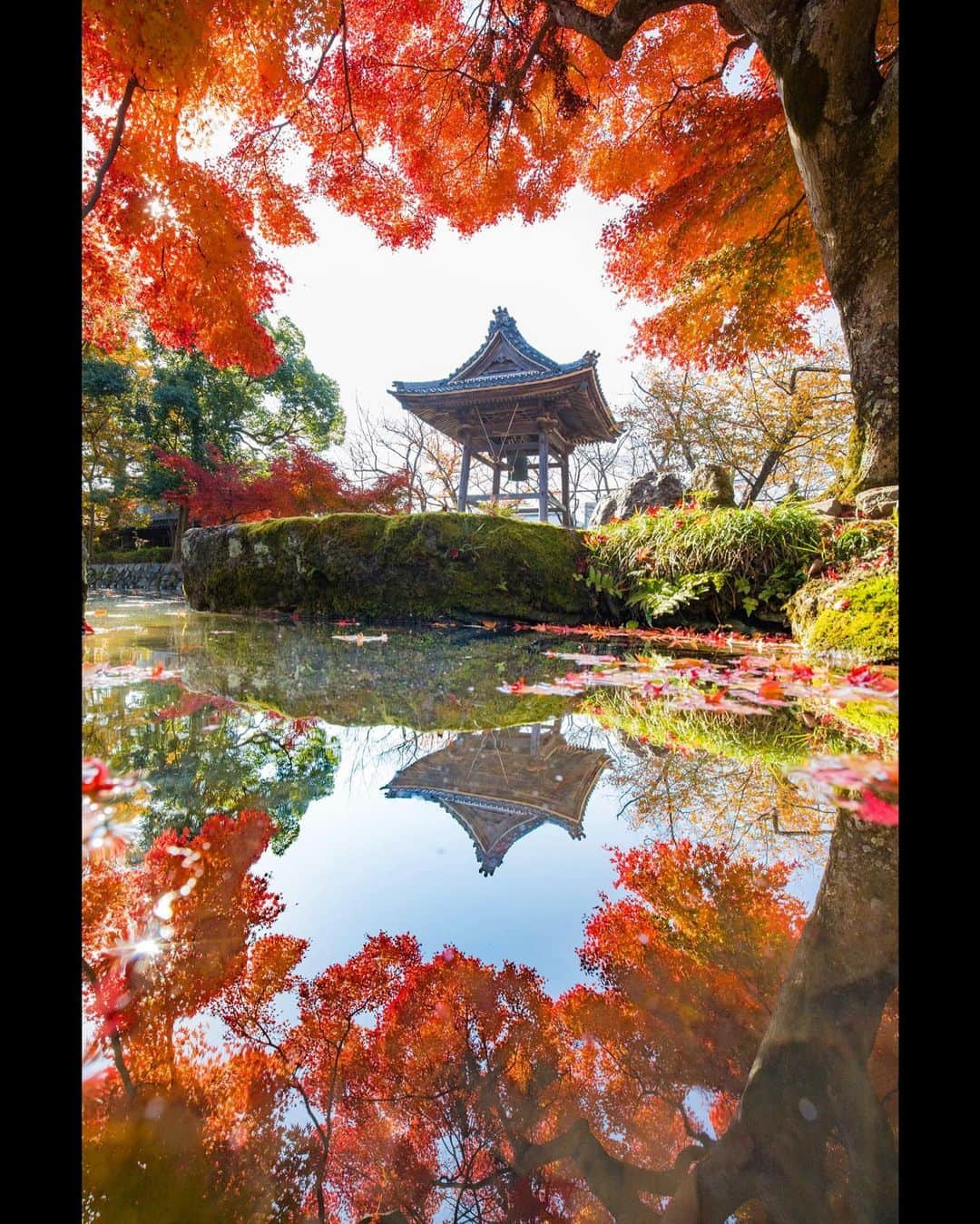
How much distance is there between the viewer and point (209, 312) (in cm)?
440

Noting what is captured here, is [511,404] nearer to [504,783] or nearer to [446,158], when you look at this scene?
[446,158]

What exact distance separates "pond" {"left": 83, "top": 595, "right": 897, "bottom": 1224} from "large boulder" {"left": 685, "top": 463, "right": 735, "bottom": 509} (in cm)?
408

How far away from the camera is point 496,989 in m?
0.48

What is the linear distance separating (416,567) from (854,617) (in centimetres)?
281

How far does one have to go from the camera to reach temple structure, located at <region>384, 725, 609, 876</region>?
813 mm

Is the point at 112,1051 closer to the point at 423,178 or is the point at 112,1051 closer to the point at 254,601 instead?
the point at 254,601

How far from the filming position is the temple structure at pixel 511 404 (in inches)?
327

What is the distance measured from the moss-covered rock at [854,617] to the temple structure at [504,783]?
1698mm

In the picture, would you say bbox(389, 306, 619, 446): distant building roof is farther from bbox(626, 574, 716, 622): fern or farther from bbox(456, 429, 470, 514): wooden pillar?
bbox(626, 574, 716, 622): fern

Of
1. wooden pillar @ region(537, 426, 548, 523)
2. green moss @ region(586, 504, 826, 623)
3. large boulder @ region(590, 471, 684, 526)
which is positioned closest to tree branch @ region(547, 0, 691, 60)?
green moss @ region(586, 504, 826, 623)

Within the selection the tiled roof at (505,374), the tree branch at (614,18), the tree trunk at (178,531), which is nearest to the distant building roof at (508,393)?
the tiled roof at (505,374)
